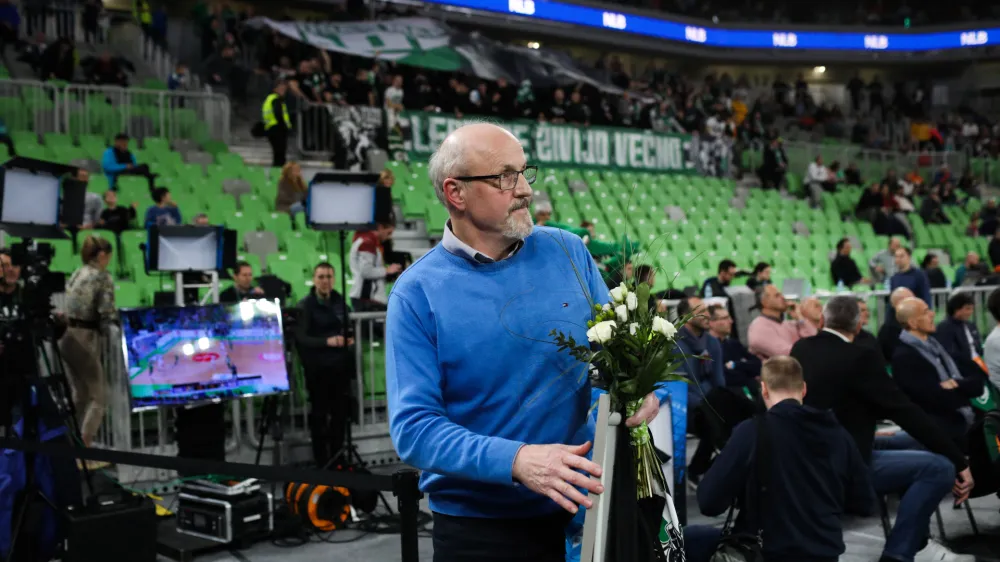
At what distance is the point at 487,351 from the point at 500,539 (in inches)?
16.1

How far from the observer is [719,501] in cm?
405

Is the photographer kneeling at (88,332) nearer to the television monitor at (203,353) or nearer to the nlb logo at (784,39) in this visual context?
the television monitor at (203,353)

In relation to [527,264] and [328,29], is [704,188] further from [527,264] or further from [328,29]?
[527,264]

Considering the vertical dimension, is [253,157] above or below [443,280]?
above

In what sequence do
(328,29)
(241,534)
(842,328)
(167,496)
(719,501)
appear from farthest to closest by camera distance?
(328,29), (167,496), (241,534), (842,328), (719,501)

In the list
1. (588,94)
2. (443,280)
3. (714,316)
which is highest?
(588,94)

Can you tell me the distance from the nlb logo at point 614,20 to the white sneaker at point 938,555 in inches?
848

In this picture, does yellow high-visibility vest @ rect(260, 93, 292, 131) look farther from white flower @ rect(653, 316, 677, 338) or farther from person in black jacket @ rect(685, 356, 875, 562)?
white flower @ rect(653, 316, 677, 338)

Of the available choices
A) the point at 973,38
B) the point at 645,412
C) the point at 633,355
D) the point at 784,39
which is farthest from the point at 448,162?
the point at 973,38

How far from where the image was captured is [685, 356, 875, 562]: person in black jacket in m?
3.95

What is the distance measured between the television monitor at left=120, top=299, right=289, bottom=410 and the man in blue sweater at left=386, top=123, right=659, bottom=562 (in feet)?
14.6

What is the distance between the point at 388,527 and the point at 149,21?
43.6 feet

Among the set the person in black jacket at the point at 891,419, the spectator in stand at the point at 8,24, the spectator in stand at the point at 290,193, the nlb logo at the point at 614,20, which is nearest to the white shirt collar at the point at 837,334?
the person in black jacket at the point at 891,419

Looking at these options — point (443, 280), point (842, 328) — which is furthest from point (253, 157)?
point (443, 280)
